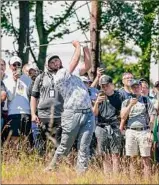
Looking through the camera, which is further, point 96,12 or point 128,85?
point 96,12

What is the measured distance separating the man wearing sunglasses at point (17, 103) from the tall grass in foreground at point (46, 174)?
32.8 inches

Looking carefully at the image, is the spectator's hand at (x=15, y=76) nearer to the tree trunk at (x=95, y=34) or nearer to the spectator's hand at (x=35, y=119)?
the spectator's hand at (x=35, y=119)

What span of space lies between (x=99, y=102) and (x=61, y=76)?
1.28 m

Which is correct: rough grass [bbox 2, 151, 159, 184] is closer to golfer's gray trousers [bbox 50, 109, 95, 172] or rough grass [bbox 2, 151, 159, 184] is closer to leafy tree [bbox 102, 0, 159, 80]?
golfer's gray trousers [bbox 50, 109, 95, 172]

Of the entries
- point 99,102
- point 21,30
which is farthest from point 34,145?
point 21,30

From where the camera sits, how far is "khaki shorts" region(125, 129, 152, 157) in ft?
40.0

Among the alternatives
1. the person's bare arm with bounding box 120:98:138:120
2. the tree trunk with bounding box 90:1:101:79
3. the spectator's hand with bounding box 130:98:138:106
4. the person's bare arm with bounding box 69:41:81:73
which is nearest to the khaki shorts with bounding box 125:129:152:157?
the person's bare arm with bounding box 120:98:138:120

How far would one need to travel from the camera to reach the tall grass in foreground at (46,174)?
10047 millimetres

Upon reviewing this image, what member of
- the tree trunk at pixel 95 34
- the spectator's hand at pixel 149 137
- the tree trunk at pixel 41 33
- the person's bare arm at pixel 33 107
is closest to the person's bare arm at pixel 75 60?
the person's bare arm at pixel 33 107

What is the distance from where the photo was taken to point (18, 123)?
40.5ft

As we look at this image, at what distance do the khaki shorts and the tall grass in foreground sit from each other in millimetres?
889

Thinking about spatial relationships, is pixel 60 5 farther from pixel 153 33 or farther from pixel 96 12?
pixel 96 12

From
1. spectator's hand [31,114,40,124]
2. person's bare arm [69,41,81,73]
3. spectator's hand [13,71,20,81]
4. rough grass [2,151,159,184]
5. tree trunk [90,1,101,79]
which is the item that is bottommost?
rough grass [2,151,159,184]

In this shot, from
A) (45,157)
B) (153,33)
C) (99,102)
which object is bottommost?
(45,157)
